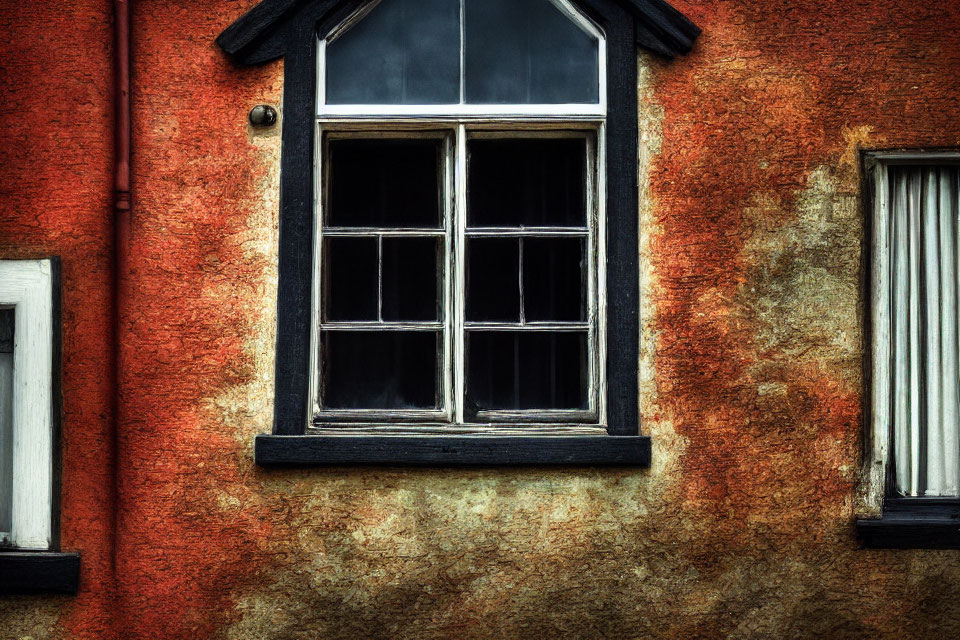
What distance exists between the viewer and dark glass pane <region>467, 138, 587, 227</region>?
4.14 m

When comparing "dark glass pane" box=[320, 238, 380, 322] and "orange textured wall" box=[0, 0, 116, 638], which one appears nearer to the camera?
"orange textured wall" box=[0, 0, 116, 638]

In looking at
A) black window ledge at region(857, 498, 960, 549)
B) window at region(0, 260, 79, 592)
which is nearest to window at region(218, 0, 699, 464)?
window at region(0, 260, 79, 592)

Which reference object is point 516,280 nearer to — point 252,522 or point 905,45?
point 252,522

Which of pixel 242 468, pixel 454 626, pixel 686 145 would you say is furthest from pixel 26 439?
pixel 686 145

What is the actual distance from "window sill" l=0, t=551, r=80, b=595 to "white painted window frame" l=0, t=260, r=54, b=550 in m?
0.06

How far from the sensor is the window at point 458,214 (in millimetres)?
3988

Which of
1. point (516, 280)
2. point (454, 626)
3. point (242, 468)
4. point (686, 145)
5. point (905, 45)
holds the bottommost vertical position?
point (454, 626)

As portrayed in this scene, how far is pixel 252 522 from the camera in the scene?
3924 mm

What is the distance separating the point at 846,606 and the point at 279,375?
2.74 metres

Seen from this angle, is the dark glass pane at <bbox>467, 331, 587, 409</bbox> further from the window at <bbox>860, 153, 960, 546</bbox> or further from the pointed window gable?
the window at <bbox>860, 153, 960, 546</bbox>

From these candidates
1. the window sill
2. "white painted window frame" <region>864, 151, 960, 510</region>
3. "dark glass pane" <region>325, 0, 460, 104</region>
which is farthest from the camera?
"dark glass pane" <region>325, 0, 460, 104</region>

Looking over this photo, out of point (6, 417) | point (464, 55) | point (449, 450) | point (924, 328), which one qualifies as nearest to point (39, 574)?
point (6, 417)

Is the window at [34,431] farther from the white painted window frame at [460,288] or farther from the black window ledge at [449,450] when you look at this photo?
the white painted window frame at [460,288]

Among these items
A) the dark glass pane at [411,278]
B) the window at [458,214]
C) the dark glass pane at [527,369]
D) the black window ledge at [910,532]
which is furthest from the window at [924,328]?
the dark glass pane at [411,278]
